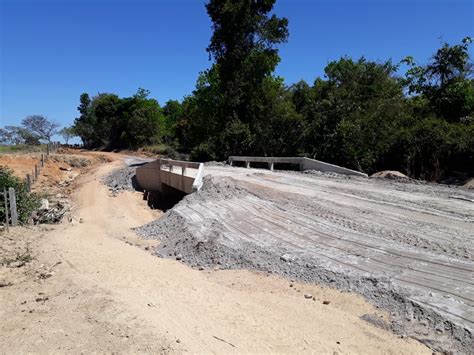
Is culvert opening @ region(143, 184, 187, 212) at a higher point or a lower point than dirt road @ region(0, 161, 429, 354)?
lower

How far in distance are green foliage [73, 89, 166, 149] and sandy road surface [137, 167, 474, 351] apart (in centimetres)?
4530

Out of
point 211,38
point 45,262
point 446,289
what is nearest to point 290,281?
point 446,289

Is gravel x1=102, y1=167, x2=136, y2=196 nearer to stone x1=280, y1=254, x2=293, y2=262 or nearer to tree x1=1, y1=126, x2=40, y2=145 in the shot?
stone x1=280, y1=254, x2=293, y2=262

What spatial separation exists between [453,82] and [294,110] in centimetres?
861

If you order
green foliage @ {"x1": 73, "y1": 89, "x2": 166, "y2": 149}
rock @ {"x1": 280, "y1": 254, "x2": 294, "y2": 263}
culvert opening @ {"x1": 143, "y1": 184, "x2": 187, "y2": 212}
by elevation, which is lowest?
culvert opening @ {"x1": 143, "y1": 184, "x2": 187, "y2": 212}

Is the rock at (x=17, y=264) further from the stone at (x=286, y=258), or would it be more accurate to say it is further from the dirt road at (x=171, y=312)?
the stone at (x=286, y=258)

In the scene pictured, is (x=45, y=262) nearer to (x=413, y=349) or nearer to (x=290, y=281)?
(x=290, y=281)

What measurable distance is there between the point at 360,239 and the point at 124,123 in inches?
2323

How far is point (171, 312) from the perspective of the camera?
602 centimetres

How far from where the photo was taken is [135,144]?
58.9 meters

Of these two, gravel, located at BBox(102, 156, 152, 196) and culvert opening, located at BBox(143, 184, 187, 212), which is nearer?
culvert opening, located at BBox(143, 184, 187, 212)

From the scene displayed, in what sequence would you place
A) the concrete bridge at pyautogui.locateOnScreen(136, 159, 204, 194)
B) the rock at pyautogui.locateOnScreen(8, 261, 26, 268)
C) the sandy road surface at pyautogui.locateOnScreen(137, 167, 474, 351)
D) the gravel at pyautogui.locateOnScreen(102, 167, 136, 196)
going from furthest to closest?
the gravel at pyautogui.locateOnScreen(102, 167, 136, 196) → the concrete bridge at pyautogui.locateOnScreen(136, 159, 204, 194) → the rock at pyautogui.locateOnScreen(8, 261, 26, 268) → the sandy road surface at pyautogui.locateOnScreen(137, 167, 474, 351)

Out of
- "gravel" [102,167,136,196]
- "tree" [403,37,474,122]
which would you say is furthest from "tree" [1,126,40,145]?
"tree" [403,37,474,122]

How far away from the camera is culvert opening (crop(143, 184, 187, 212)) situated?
20711 mm
